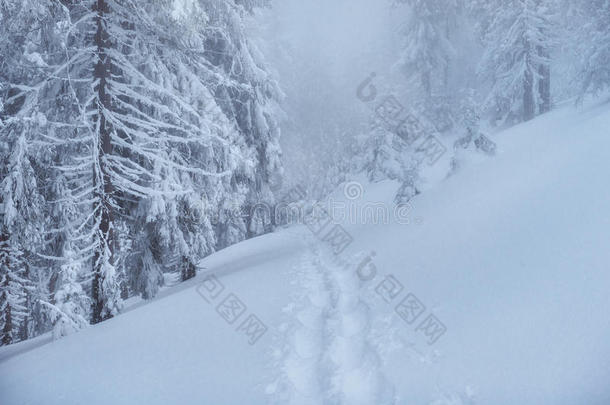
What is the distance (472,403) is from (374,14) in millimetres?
69068

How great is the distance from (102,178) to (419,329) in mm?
5718

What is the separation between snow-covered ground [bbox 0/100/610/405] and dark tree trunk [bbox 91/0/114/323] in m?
0.68

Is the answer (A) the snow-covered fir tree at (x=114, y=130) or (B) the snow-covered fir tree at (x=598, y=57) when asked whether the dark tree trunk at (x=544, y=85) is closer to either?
(B) the snow-covered fir tree at (x=598, y=57)

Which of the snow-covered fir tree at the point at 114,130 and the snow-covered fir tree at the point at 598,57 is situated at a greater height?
the snow-covered fir tree at the point at 114,130

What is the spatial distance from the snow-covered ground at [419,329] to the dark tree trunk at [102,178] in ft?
2.23

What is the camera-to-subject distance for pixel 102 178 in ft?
21.7

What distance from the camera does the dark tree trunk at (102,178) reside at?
264 inches

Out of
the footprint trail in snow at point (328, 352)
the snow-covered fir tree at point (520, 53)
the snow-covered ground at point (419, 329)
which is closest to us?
the snow-covered ground at point (419, 329)

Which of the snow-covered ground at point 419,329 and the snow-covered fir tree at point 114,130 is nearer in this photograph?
the snow-covered ground at point 419,329

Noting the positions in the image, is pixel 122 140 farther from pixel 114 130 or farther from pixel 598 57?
pixel 598 57

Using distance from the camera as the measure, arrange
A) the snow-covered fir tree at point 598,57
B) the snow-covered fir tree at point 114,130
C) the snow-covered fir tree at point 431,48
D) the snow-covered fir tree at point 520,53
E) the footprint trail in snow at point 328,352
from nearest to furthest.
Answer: the footprint trail in snow at point 328,352, the snow-covered fir tree at point 114,130, the snow-covered fir tree at point 598,57, the snow-covered fir tree at point 520,53, the snow-covered fir tree at point 431,48

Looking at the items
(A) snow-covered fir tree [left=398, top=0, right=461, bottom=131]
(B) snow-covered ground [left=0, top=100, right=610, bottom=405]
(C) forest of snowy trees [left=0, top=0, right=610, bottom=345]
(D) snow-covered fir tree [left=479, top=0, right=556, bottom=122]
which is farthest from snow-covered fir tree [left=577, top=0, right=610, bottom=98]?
(A) snow-covered fir tree [left=398, top=0, right=461, bottom=131]

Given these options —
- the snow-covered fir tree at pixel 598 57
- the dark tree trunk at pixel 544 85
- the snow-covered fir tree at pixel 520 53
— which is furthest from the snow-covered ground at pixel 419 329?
the dark tree trunk at pixel 544 85

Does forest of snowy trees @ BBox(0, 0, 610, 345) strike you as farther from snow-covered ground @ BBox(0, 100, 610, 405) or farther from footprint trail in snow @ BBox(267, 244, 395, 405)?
footprint trail in snow @ BBox(267, 244, 395, 405)
